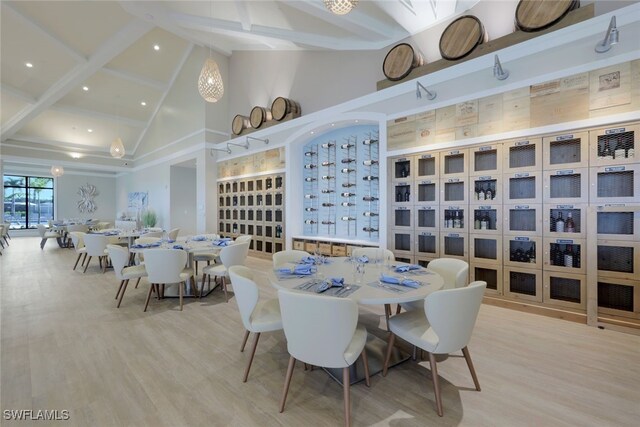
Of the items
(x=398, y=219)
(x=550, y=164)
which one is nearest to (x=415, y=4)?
(x=550, y=164)

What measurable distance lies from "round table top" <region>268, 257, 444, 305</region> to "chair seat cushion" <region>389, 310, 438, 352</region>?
28 centimetres

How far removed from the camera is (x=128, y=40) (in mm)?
7332

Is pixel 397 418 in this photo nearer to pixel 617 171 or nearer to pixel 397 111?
pixel 617 171

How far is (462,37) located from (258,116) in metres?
5.12

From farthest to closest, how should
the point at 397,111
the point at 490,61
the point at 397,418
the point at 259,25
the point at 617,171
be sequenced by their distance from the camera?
1. the point at 259,25
2. the point at 397,111
3. the point at 490,61
4. the point at 617,171
5. the point at 397,418

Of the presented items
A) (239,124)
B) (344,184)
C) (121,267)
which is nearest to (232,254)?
(121,267)

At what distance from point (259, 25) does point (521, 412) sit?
740 centimetres

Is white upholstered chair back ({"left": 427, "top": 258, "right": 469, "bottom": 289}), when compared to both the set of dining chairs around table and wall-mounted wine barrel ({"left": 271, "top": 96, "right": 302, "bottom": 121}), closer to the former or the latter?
the set of dining chairs around table

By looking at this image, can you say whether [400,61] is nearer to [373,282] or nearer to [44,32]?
[373,282]

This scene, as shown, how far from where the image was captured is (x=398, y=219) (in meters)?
4.96

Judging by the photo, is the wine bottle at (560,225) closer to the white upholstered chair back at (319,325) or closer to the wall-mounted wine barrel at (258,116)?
the white upholstered chair back at (319,325)

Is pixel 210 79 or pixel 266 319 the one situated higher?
pixel 210 79

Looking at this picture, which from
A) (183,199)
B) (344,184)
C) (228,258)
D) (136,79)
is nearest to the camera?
(228,258)

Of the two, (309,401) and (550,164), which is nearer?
(309,401)
